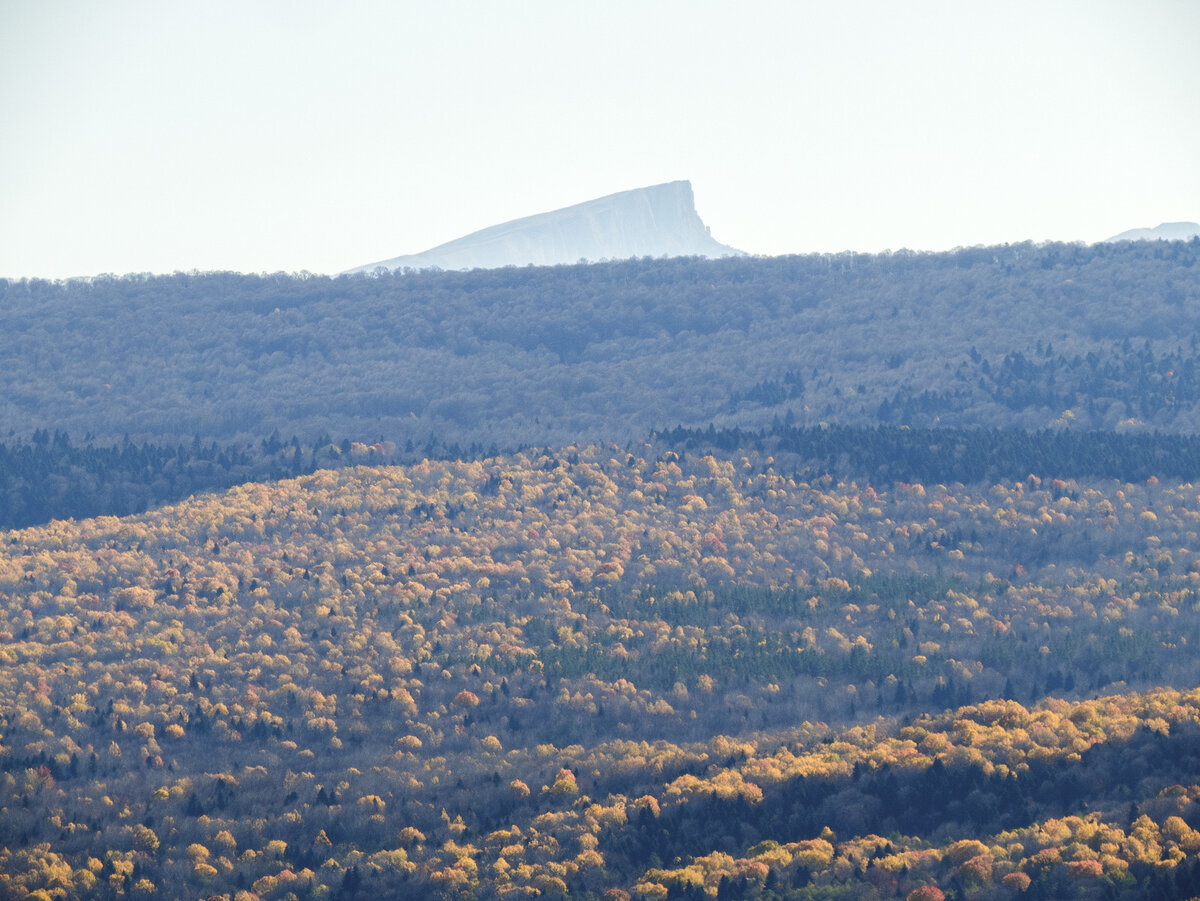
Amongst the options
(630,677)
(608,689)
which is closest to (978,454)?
(630,677)

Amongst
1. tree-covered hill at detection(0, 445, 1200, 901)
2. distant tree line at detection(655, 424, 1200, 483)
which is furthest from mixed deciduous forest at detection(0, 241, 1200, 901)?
distant tree line at detection(655, 424, 1200, 483)

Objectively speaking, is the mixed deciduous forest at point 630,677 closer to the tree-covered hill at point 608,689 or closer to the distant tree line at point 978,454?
the tree-covered hill at point 608,689

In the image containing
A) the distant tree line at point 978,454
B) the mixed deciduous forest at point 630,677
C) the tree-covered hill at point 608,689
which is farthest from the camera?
the distant tree line at point 978,454

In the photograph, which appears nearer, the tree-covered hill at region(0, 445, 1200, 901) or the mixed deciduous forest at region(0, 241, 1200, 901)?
the tree-covered hill at region(0, 445, 1200, 901)

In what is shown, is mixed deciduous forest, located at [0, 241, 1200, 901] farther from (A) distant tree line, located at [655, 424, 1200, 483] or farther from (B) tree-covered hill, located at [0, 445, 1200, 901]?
(A) distant tree line, located at [655, 424, 1200, 483]

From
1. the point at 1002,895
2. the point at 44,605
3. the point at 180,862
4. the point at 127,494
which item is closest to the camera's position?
the point at 1002,895

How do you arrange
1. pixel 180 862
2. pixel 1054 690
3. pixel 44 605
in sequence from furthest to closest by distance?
pixel 44 605 < pixel 1054 690 < pixel 180 862

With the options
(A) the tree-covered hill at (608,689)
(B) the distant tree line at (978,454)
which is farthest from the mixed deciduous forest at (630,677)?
(B) the distant tree line at (978,454)

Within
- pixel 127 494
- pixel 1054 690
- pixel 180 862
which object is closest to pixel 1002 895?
pixel 1054 690

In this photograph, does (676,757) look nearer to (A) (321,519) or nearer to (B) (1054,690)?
(B) (1054,690)

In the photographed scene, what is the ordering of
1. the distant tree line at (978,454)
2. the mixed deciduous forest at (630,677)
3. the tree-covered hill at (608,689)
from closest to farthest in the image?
the tree-covered hill at (608,689) → the mixed deciduous forest at (630,677) → the distant tree line at (978,454)

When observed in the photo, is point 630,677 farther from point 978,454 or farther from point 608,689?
point 978,454
